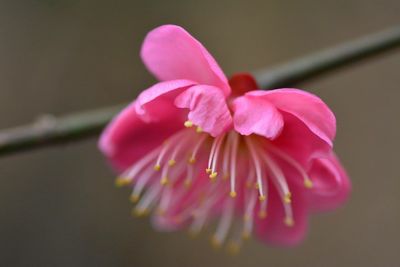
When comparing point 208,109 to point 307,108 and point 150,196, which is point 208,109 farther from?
point 150,196

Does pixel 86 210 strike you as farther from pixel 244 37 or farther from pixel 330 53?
pixel 330 53

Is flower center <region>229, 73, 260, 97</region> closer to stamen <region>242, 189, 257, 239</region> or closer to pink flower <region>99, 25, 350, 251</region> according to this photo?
→ pink flower <region>99, 25, 350, 251</region>

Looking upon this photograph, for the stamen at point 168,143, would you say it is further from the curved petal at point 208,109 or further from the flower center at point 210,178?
the curved petal at point 208,109

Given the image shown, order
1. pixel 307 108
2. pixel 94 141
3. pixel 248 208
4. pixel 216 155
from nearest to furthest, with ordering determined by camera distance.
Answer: pixel 307 108
pixel 216 155
pixel 248 208
pixel 94 141

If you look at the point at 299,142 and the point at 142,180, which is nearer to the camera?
the point at 299,142

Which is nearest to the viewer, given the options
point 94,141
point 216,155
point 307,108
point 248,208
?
point 307,108

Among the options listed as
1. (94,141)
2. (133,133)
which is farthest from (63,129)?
(94,141)

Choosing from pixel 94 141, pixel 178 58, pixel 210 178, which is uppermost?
pixel 178 58

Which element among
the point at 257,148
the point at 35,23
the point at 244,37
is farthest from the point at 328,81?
the point at 257,148
